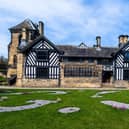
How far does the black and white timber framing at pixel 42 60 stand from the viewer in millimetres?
40688

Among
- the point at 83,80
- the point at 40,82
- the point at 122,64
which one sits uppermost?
the point at 122,64

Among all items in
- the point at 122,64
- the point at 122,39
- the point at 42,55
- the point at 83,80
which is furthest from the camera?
the point at 122,39

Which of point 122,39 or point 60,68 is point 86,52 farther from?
point 122,39

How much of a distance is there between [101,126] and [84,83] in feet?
95.0

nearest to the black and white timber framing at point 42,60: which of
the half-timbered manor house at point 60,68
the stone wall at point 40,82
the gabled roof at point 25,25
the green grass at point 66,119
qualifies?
the half-timbered manor house at point 60,68

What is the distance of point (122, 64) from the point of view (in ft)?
140

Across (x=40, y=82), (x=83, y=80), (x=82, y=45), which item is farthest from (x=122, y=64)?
(x=40, y=82)

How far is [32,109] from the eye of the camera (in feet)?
48.5

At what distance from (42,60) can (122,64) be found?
1236 cm

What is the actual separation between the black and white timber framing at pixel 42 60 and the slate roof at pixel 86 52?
2.40 m

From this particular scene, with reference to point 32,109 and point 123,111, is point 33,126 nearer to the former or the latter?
point 32,109

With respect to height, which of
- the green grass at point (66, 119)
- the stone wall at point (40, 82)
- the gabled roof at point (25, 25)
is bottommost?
the green grass at point (66, 119)

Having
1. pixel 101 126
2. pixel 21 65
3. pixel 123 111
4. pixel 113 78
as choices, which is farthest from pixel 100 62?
pixel 101 126

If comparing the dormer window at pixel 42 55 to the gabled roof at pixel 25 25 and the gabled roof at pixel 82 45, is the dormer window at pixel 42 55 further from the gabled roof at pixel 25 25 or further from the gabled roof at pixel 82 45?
the gabled roof at pixel 25 25
